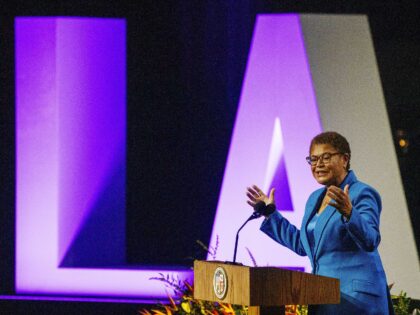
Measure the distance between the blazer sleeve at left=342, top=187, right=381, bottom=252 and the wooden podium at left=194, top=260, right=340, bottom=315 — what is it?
6.9 inches

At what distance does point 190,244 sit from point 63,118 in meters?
1.34

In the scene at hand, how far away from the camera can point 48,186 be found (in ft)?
19.0

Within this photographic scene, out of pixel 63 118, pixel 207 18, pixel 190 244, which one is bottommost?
pixel 190 244

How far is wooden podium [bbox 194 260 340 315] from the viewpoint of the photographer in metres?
2.57

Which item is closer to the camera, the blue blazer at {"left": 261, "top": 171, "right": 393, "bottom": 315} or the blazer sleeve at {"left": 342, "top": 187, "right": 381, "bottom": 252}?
the blazer sleeve at {"left": 342, "top": 187, "right": 381, "bottom": 252}

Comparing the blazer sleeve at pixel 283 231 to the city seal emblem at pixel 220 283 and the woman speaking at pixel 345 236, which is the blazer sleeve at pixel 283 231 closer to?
the woman speaking at pixel 345 236

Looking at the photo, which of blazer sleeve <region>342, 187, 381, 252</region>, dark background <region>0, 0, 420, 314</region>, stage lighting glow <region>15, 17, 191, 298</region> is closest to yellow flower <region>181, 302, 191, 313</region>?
blazer sleeve <region>342, 187, 381, 252</region>

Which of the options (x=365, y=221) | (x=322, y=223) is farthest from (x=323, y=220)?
(x=365, y=221)

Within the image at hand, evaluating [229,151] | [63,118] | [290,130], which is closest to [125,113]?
[63,118]

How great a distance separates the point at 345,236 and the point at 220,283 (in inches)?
20.8

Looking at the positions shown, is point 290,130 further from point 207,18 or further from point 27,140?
point 27,140

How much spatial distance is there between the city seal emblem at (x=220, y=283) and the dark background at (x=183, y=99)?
2936 mm

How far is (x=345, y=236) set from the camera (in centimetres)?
292

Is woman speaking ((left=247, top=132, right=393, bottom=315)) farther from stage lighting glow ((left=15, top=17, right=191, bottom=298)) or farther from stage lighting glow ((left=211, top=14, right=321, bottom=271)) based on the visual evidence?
stage lighting glow ((left=15, top=17, right=191, bottom=298))
